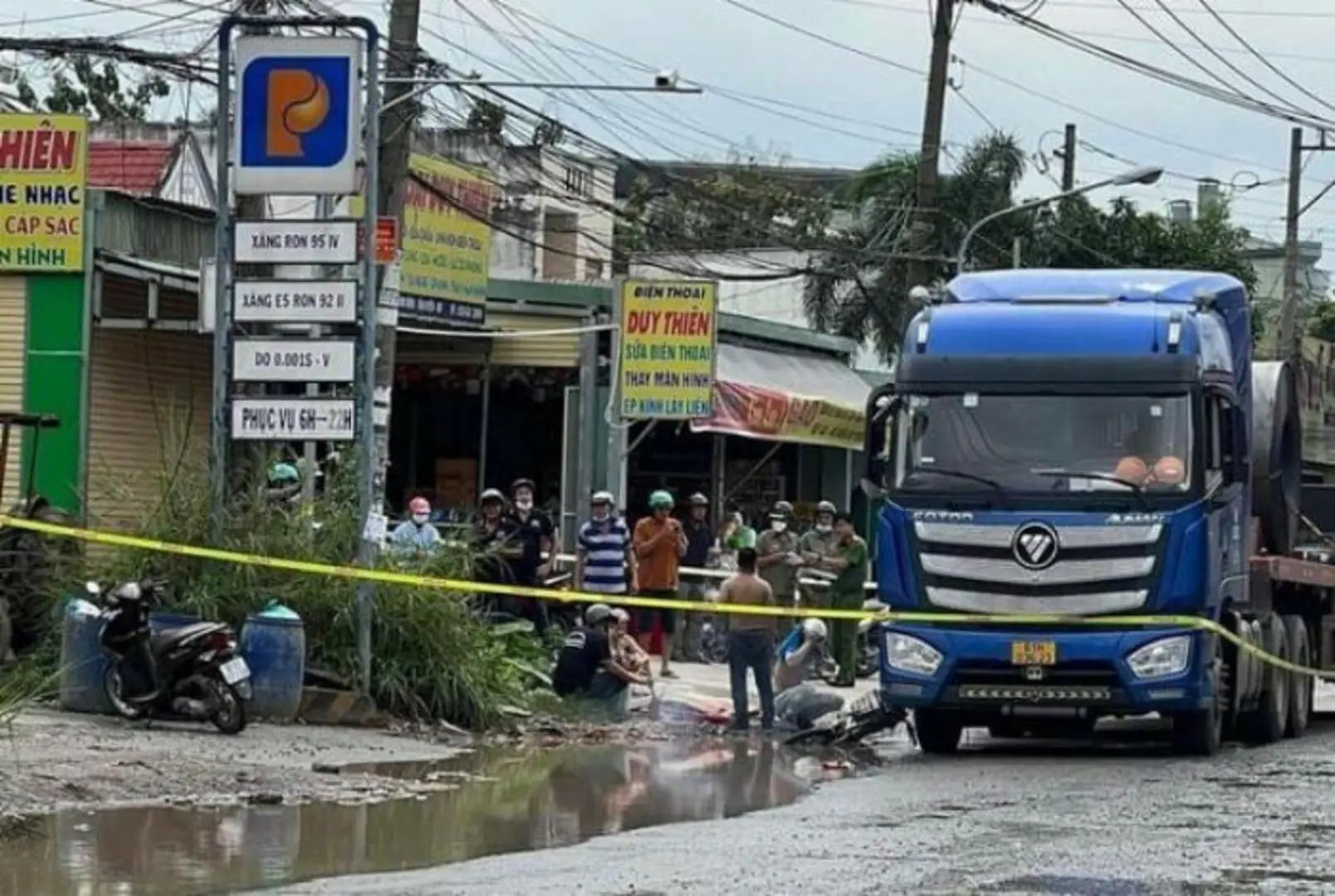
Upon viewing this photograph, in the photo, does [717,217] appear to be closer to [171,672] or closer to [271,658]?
[271,658]

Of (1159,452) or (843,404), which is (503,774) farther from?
(843,404)

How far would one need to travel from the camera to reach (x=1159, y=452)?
16.9m

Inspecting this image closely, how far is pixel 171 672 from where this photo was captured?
51.6 feet

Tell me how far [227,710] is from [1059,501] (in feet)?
19.2

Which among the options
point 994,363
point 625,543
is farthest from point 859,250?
point 994,363

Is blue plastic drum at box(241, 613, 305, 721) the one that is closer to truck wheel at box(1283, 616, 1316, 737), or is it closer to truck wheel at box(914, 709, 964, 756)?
truck wheel at box(914, 709, 964, 756)

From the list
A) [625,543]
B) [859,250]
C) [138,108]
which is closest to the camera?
[625,543]

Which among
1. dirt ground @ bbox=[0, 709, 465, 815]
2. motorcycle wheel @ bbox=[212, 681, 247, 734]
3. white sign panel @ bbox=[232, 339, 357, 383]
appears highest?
white sign panel @ bbox=[232, 339, 357, 383]

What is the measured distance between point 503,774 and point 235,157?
515 centimetres

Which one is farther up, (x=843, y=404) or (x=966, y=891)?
(x=843, y=404)

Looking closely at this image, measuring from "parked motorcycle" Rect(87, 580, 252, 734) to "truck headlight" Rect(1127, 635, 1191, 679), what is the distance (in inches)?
241

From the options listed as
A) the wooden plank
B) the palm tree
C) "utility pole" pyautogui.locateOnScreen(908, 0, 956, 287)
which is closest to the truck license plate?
the wooden plank

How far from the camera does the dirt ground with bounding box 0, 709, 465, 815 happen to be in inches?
509

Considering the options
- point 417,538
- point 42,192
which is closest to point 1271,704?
point 417,538
